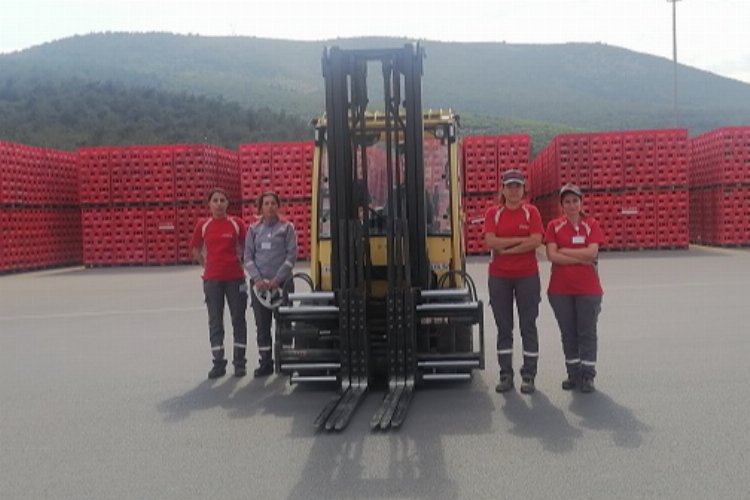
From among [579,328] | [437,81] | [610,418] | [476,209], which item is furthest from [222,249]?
[437,81]

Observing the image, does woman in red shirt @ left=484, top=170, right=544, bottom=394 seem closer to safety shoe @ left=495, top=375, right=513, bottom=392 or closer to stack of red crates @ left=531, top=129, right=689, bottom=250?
safety shoe @ left=495, top=375, right=513, bottom=392

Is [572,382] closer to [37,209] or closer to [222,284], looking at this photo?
[222,284]

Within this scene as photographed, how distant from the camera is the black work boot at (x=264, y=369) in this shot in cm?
866

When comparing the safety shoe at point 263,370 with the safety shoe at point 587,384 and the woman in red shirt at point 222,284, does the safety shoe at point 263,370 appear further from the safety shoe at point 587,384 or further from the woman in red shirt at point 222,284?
the safety shoe at point 587,384

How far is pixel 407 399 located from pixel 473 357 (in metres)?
0.75

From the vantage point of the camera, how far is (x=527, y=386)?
7.46 metres

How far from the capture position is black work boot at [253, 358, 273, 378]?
28.4ft

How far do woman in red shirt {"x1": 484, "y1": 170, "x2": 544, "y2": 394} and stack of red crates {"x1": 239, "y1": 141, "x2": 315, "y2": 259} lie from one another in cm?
1793

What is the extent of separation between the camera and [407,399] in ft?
23.3

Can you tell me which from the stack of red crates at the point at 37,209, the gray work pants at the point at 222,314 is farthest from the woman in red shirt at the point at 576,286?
the stack of red crates at the point at 37,209

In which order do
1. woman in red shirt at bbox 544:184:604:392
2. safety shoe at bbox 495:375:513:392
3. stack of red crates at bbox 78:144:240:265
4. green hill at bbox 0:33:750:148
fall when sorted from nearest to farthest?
woman in red shirt at bbox 544:184:604:392
safety shoe at bbox 495:375:513:392
stack of red crates at bbox 78:144:240:265
green hill at bbox 0:33:750:148

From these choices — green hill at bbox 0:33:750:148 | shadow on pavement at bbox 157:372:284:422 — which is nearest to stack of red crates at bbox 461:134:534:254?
shadow on pavement at bbox 157:372:284:422

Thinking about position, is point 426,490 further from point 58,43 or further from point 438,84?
point 58,43

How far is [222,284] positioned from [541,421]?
378 cm
